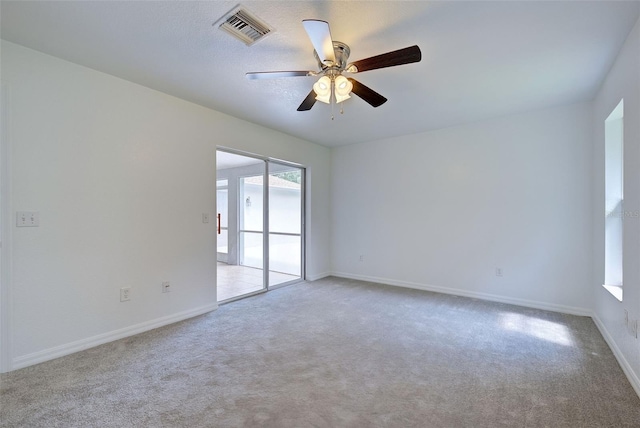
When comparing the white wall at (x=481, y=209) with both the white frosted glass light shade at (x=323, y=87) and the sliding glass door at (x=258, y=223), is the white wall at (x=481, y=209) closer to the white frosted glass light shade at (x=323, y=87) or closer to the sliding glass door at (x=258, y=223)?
the sliding glass door at (x=258, y=223)

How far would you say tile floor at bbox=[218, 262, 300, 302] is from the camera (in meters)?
4.25

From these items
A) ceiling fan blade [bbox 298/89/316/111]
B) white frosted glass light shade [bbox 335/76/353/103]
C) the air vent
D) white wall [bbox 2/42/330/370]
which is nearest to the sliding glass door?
white wall [bbox 2/42/330/370]

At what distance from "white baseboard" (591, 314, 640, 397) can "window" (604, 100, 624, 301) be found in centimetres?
44

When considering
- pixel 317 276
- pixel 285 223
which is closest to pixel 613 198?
pixel 317 276

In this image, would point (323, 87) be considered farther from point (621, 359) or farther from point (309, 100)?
point (621, 359)

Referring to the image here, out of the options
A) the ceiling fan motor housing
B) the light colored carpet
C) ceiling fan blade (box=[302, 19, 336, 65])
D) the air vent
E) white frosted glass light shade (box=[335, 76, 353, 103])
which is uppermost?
the air vent

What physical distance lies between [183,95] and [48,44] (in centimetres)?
111

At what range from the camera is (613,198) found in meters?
2.79

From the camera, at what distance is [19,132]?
2223 mm

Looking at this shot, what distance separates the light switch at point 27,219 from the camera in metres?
2.22

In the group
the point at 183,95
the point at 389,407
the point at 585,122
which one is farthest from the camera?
the point at 585,122

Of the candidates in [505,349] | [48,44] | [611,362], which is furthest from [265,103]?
[611,362]

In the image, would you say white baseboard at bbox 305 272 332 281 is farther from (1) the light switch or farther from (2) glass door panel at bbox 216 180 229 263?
(1) the light switch

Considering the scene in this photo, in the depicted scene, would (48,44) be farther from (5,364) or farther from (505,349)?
(505,349)
